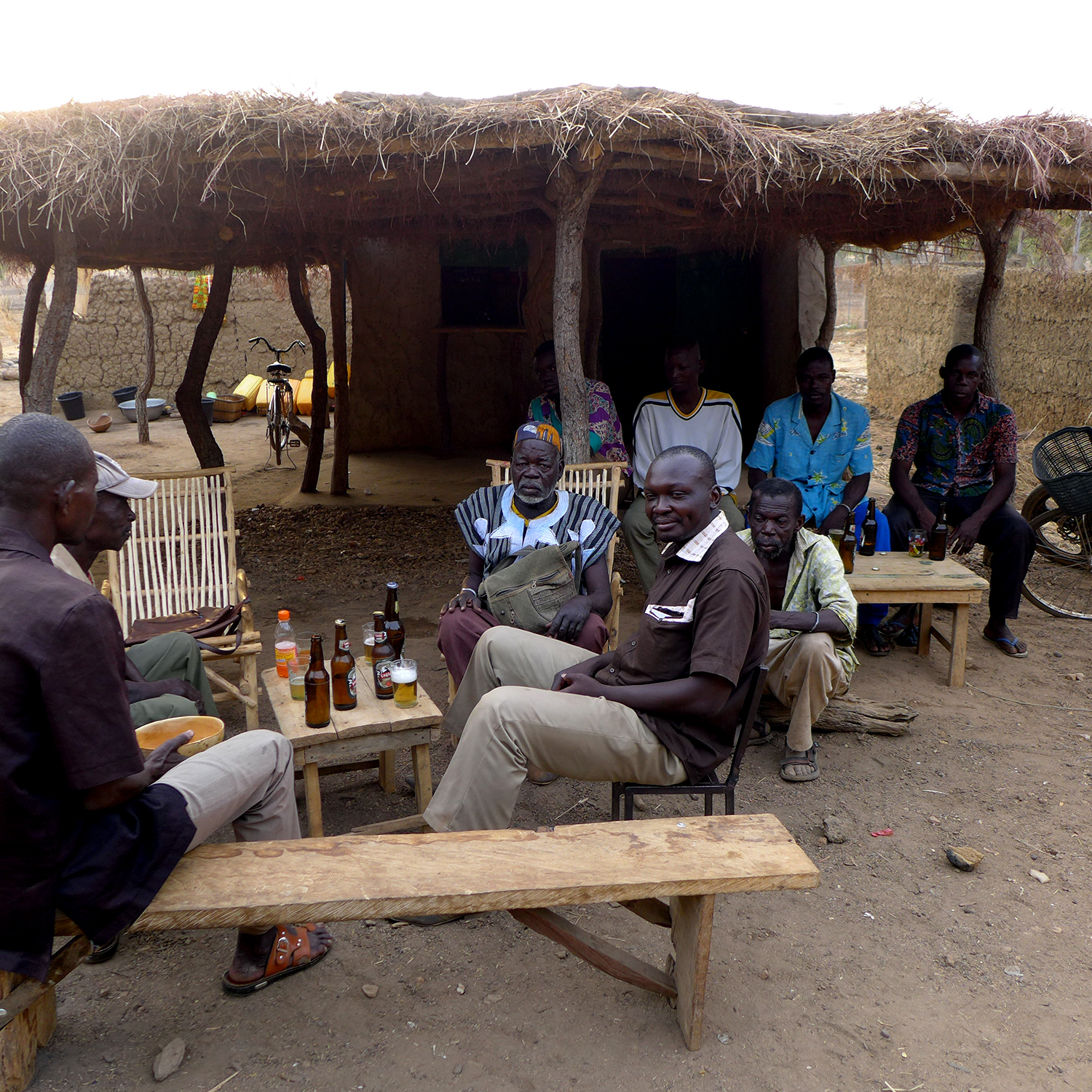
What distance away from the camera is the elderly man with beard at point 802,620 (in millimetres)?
3660

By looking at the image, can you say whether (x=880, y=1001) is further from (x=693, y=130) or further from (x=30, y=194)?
(x=30, y=194)

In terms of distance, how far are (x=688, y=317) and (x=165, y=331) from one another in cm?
891

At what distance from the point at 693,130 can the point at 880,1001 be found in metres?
3.86

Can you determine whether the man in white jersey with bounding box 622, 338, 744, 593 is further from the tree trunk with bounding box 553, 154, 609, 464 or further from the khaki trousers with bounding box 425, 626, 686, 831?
the khaki trousers with bounding box 425, 626, 686, 831

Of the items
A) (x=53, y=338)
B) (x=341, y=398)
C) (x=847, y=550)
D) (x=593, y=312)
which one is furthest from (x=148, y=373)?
(x=847, y=550)

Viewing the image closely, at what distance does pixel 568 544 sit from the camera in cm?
394

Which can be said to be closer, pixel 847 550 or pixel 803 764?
pixel 803 764

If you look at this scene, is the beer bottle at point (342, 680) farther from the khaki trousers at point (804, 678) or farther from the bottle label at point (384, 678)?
the khaki trousers at point (804, 678)

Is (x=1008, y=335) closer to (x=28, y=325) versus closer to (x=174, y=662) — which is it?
(x=174, y=662)

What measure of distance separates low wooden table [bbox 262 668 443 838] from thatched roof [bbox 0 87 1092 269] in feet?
9.25

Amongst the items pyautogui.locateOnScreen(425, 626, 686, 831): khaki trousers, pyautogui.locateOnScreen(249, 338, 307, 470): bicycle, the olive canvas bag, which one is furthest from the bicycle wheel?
pyautogui.locateOnScreen(249, 338, 307, 470): bicycle

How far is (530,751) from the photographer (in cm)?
273

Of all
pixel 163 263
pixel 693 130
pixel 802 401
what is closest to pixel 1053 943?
pixel 802 401

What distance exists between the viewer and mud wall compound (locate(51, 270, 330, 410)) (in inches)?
561
